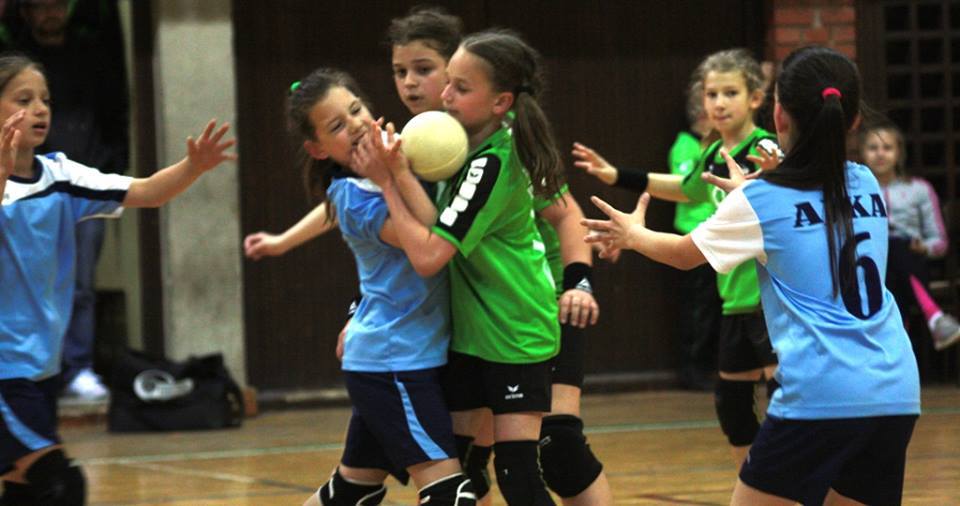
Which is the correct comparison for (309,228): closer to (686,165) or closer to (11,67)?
(11,67)

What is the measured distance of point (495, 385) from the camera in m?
3.88

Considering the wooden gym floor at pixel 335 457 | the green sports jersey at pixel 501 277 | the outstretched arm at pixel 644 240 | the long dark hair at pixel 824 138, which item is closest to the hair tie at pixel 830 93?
the long dark hair at pixel 824 138

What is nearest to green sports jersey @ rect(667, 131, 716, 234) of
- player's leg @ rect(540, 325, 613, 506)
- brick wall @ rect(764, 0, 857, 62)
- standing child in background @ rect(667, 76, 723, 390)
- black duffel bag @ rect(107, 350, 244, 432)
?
standing child in background @ rect(667, 76, 723, 390)

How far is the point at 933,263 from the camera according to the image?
9.63m

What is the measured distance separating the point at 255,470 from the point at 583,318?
9.34ft

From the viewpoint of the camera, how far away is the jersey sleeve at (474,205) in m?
3.72

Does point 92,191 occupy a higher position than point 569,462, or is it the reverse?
point 92,191

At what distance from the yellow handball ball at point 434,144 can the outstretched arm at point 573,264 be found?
0.64m

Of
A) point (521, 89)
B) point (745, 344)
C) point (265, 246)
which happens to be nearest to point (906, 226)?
point (745, 344)

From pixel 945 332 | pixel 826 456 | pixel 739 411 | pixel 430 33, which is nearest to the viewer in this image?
pixel 826 456

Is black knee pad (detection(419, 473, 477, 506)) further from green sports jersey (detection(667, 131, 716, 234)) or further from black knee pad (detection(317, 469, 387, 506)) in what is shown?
green sports jersey (detection(667, 131, 716, 234))

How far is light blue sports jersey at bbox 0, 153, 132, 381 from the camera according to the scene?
159 inches

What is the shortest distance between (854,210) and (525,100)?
36.7 inches

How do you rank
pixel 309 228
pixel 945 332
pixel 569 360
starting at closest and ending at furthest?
1. pixel 569 360
2. pixel 309 228
3. pixel 945 332
